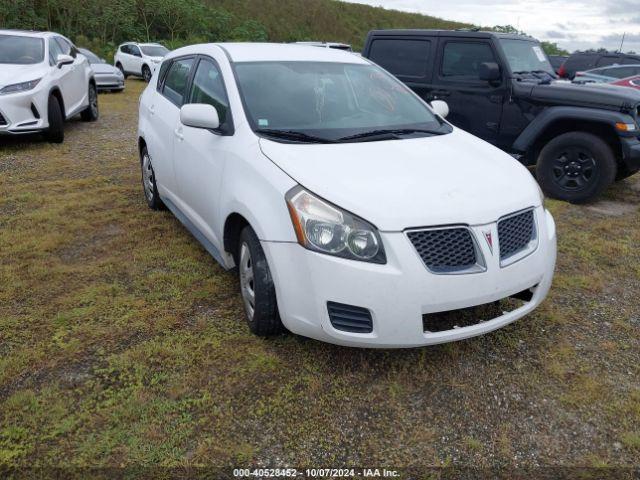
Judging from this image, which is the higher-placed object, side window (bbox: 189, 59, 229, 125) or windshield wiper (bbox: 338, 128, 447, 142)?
side window (bbox: 189, 59, 229, 125)

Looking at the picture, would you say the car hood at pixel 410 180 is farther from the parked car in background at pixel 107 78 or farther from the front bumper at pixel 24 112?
the parked car in background at pixel 107 78

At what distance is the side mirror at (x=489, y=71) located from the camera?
5.97 metres

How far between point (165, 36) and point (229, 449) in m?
32.8

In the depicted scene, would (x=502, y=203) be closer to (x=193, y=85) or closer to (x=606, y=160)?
(x=193, y=85)

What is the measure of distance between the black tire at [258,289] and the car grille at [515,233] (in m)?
1.21

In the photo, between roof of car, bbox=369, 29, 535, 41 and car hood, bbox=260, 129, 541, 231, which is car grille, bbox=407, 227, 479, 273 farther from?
roof of car, bbox=369, 29, 535, 41

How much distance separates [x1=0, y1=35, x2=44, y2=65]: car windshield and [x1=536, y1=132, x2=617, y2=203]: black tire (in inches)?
286

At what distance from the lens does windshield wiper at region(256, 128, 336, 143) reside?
3.11 meters

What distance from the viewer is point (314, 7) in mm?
43719

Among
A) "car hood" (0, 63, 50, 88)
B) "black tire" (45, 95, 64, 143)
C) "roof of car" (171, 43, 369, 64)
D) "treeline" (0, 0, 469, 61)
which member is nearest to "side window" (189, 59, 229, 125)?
"roof of car" (171, 43, 369, 64)

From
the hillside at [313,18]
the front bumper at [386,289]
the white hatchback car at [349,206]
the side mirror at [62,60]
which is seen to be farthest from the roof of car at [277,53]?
the hillside at [313,18]

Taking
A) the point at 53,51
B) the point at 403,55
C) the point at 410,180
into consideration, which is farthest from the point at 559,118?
the point at 53,51

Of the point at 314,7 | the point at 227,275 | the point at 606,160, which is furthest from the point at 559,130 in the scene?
the point at 314,7

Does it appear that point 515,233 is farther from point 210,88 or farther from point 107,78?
point 107,78
